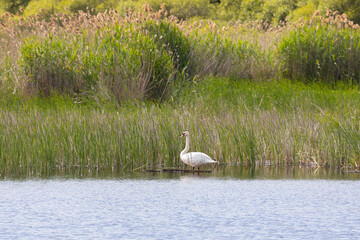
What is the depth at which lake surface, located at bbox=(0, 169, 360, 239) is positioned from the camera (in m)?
6.20

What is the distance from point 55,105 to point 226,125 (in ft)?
15.3

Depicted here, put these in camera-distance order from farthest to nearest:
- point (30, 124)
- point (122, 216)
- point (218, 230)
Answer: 1. point (30, 124)
2. point (122, 216)
3. point (218, 230)

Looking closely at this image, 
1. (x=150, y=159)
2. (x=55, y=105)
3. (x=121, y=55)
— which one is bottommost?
(x=150, y=159)

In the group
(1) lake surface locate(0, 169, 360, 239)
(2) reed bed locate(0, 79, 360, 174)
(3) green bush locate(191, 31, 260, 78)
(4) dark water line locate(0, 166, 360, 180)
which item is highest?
(3) green bush locate(191, 31, 260, 78)

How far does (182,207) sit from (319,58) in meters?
11.5

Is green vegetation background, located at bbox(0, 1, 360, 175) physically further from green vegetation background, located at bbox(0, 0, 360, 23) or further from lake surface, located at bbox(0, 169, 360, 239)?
green vegetation background, located at bbox(0, 0, 360, 23)

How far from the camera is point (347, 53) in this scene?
18.0 metres

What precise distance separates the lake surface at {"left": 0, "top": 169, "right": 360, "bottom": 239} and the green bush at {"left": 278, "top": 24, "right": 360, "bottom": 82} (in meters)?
8.52

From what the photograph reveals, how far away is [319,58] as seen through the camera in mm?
17828

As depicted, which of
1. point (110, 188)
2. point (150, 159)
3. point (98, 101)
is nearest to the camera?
point (110, 188)

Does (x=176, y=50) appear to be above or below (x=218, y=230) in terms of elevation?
above

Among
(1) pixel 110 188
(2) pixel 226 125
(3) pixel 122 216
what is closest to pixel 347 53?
(2) pixel 226 125

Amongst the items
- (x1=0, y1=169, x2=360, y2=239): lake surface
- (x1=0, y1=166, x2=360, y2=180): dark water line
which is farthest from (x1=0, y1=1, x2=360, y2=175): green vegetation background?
(x1=0, y1=169, x2=360, y2=239): lake surface

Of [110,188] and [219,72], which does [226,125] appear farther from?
[219,72]
